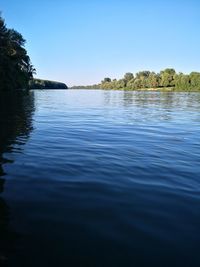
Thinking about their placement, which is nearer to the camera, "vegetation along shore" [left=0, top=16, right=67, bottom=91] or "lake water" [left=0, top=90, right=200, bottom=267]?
"lake water" [left=0, top=90, right=200, bottom=267]

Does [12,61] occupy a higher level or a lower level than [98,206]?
higher

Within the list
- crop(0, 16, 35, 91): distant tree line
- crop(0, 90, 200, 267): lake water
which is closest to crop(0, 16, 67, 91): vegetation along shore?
crop(0, 16, 35, 91): distant tree line

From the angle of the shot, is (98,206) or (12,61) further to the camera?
(12,61)

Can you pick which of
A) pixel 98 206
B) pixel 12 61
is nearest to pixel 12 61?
pixel 12 61

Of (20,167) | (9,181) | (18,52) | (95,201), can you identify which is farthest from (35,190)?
(18,52)

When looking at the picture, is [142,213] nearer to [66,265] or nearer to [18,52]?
[66,265]

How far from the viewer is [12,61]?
73625mm

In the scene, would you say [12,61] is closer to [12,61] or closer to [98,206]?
[12,61]

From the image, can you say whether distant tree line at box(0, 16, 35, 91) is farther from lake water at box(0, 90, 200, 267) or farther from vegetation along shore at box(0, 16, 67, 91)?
lake water at box(0, 90, 200, 267)

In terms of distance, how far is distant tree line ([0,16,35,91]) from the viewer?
6600cm

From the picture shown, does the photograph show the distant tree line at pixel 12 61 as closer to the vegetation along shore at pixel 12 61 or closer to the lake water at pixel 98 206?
the vegetation along shore at pixel 12 61

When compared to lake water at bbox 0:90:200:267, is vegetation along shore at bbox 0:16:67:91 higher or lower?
higher

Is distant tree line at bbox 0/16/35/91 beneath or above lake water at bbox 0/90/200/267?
above

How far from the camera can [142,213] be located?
23.7ft
